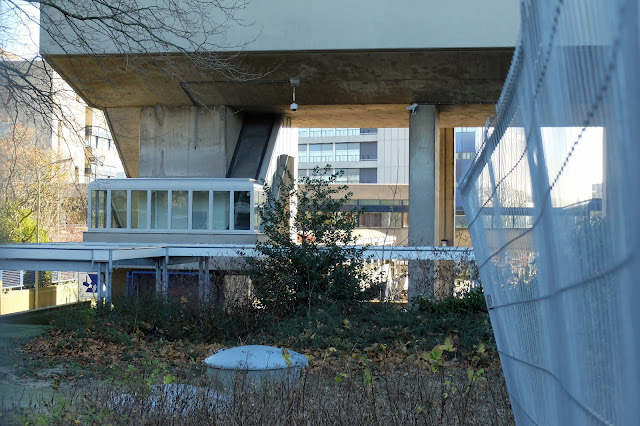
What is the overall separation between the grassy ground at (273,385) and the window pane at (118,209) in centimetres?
1386

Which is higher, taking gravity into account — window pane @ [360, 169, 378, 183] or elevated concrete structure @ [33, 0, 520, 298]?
window pane @ [360, 169, 378, 183]

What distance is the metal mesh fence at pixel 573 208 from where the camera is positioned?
135cm

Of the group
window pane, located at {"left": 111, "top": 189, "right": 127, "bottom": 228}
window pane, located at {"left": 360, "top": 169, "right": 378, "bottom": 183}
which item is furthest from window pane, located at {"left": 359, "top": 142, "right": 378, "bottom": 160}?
window pane, located at {"left": 111, "top": 189, "right": 127, "bottom": 228}

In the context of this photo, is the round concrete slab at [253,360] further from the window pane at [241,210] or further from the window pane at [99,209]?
the window pane at [99,209]

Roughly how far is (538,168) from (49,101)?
9113 mm

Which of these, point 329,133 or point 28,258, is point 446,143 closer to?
point 28,258

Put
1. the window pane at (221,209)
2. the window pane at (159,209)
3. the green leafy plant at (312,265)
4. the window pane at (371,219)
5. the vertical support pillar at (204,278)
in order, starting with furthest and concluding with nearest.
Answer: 1. the window pane at (371,219)
2. the window pane at (159,209)
3. the window pane at (221,209)
4. the vertical support pillar at (204,278)
5. the green leafy plant at (312,265)

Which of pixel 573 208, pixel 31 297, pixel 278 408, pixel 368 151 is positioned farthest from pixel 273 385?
pixel 368 151

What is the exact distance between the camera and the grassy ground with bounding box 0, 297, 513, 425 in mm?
6305

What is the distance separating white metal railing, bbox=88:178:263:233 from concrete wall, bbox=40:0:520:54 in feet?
21.0

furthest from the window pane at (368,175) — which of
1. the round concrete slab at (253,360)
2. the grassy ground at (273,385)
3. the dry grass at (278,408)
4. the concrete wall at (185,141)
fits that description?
the dry grass at (278,408)

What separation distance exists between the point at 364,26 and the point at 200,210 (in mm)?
9924

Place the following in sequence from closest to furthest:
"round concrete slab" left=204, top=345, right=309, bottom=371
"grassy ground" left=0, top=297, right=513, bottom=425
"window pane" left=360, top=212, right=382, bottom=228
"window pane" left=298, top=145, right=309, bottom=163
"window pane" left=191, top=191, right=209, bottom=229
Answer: "grassy ground" left=0, top=297, right=513, bottom=425 < "round concrete slab" left=204, top=345, right=309, bottom=371 < "window pane" left=191, top=191, right=209, bottom=229 < "window pane" left=360, top=212, right=382, bottom=228 < "window pane" left=298, top=145, right=309, bottom=163

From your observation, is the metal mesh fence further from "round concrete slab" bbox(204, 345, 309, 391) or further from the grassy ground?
"round concrete slab" bbox(204, 345, 309, 391)
